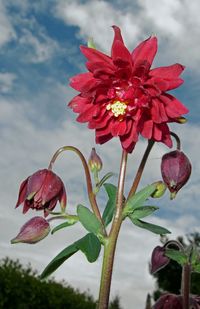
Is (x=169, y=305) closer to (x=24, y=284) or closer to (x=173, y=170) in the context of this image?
(x=173, y=170)

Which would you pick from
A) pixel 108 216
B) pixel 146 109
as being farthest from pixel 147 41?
pixel 108 216

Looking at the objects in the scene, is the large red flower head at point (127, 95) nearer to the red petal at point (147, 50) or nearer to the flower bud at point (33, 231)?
the red petal at point (147, 50)

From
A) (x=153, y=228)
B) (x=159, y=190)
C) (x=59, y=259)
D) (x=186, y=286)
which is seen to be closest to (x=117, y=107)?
(x=159, y=190)

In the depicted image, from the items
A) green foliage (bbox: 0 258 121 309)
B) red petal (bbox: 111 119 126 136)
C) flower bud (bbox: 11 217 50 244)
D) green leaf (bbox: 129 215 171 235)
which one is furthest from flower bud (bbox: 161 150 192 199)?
green foliage (bbox: 0 258 121 309)

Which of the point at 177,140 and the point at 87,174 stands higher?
the point at 177,140

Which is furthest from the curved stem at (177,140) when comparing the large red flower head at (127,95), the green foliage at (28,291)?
the green foliage at (28,291)

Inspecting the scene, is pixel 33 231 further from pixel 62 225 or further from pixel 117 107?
pixel 117 107
